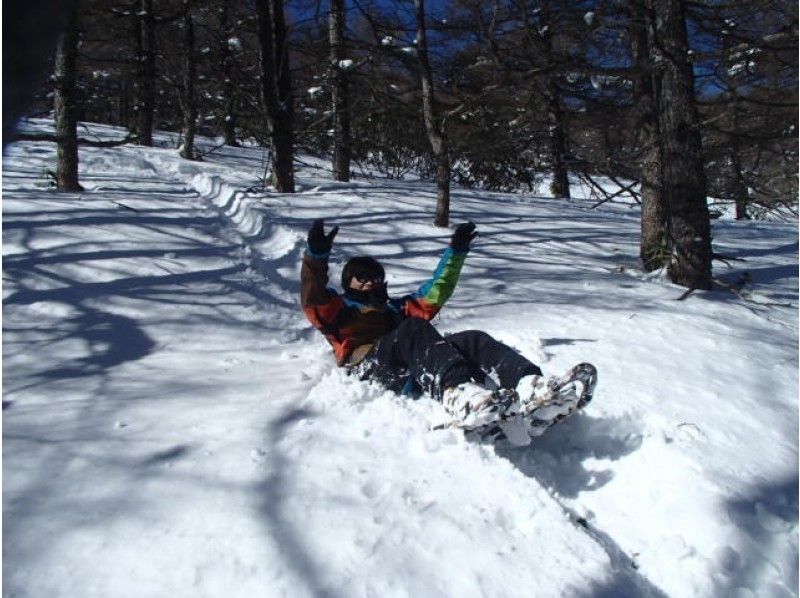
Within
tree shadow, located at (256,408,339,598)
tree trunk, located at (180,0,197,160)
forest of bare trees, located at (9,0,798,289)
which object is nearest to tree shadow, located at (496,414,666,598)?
tree shadow, located at (256,408,339,598)

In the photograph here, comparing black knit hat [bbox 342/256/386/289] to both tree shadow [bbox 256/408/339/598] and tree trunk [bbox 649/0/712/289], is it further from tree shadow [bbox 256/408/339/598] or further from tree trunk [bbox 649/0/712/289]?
tree trunk [bbox 649/0/712/289]

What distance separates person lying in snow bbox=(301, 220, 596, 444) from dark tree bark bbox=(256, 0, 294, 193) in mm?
6747

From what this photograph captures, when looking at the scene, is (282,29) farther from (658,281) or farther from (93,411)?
(93,411)

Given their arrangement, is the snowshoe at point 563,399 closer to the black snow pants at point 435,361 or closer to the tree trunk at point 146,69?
the black snow pants at point 435,361

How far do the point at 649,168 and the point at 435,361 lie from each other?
461 cm

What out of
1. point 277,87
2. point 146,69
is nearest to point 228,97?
point 146,69

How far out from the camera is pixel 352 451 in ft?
8.29

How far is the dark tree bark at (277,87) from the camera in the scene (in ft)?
30.6

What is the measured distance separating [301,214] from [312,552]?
650 cm

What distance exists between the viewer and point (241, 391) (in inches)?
121

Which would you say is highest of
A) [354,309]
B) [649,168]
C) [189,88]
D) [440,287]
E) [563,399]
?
[189,88]

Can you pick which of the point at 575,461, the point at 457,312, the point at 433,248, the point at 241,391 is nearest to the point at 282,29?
the point at 433,248

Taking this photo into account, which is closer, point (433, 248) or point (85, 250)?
point (85, 250)

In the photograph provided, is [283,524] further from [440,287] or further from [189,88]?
[189,88]
